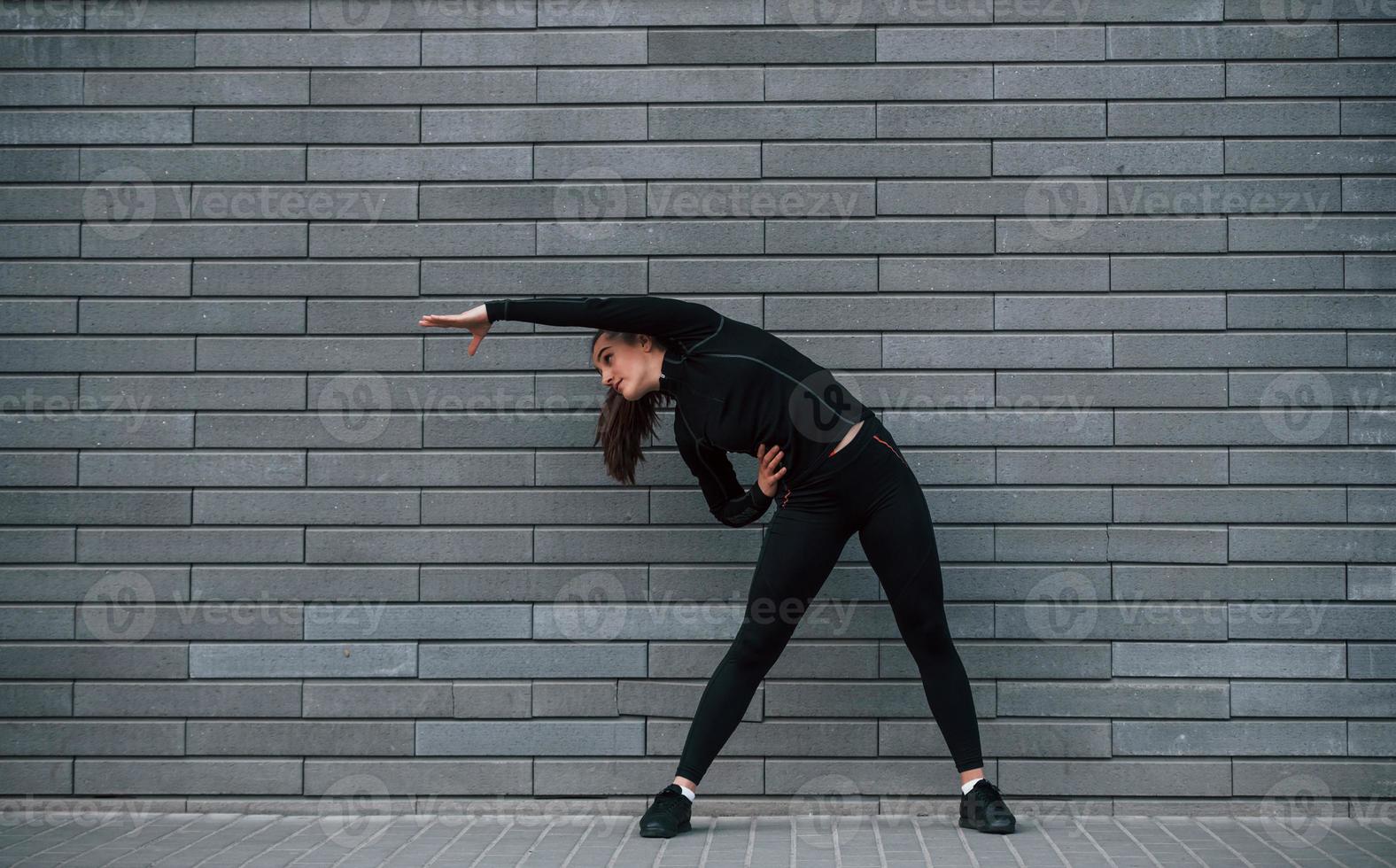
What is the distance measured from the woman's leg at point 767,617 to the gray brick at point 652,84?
1.70 meters

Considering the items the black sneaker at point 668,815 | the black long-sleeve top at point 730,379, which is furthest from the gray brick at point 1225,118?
the black sneaker at point 668,815

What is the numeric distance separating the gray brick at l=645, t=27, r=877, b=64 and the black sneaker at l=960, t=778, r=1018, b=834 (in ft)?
9.10

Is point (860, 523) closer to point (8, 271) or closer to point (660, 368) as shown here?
point (660, 368)

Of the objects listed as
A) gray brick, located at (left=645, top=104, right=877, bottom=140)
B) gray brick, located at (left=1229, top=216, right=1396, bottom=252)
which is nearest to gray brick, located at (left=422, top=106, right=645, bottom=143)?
gray brick, located at (left=645, top=104, right=877, bottom=140)

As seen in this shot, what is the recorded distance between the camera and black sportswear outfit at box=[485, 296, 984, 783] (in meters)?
3.75

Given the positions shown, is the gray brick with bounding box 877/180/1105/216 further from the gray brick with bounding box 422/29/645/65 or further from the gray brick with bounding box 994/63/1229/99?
the gray brick with bounding box 422/29/645/65

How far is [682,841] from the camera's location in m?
3.80

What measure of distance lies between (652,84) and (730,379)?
1.34m

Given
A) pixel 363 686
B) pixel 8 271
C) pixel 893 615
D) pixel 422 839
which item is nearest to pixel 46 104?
pixel 8 271

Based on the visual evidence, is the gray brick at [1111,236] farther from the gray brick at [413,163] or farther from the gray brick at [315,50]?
the gray brick at [315,50]

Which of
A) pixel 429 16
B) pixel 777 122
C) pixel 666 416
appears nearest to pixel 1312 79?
pixel 777 122

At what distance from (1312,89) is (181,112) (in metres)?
4.45

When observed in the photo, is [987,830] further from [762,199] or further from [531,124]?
[531,124]

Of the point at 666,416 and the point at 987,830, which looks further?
the point at 666,416
